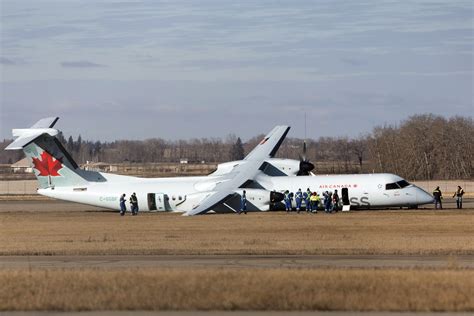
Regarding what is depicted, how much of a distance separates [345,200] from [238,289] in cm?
3242

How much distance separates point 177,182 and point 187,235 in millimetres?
15693

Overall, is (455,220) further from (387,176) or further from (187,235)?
(187,235)

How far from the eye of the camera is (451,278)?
64.6ft

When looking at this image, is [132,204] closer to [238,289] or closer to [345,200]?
[345,200]

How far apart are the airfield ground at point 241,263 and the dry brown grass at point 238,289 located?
0.07 feet

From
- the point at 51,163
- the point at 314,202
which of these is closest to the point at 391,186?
the point at 314,202

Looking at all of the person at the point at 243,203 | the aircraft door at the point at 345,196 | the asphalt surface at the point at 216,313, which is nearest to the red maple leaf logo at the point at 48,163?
the person at the point at 243,203

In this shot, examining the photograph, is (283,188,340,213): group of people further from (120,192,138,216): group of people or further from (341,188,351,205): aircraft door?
(120,192,138,216): group of people

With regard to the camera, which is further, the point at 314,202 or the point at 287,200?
the point at 287,200

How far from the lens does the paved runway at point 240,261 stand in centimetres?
2355

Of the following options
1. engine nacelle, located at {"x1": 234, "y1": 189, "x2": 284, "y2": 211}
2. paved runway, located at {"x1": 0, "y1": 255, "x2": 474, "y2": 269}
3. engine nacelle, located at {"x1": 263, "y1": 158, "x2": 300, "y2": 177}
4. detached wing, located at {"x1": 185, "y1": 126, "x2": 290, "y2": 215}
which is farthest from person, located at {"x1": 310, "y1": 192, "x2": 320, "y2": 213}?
paved runway, located at {"x1": 0, "y1": 255, "x2": 474, "y2": 269}

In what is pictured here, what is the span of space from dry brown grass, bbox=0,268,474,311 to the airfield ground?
0.02 meters

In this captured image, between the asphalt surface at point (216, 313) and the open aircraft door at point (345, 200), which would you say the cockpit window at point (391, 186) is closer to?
the open aircraft door at point (345, 200)

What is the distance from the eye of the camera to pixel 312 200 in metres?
49.2
